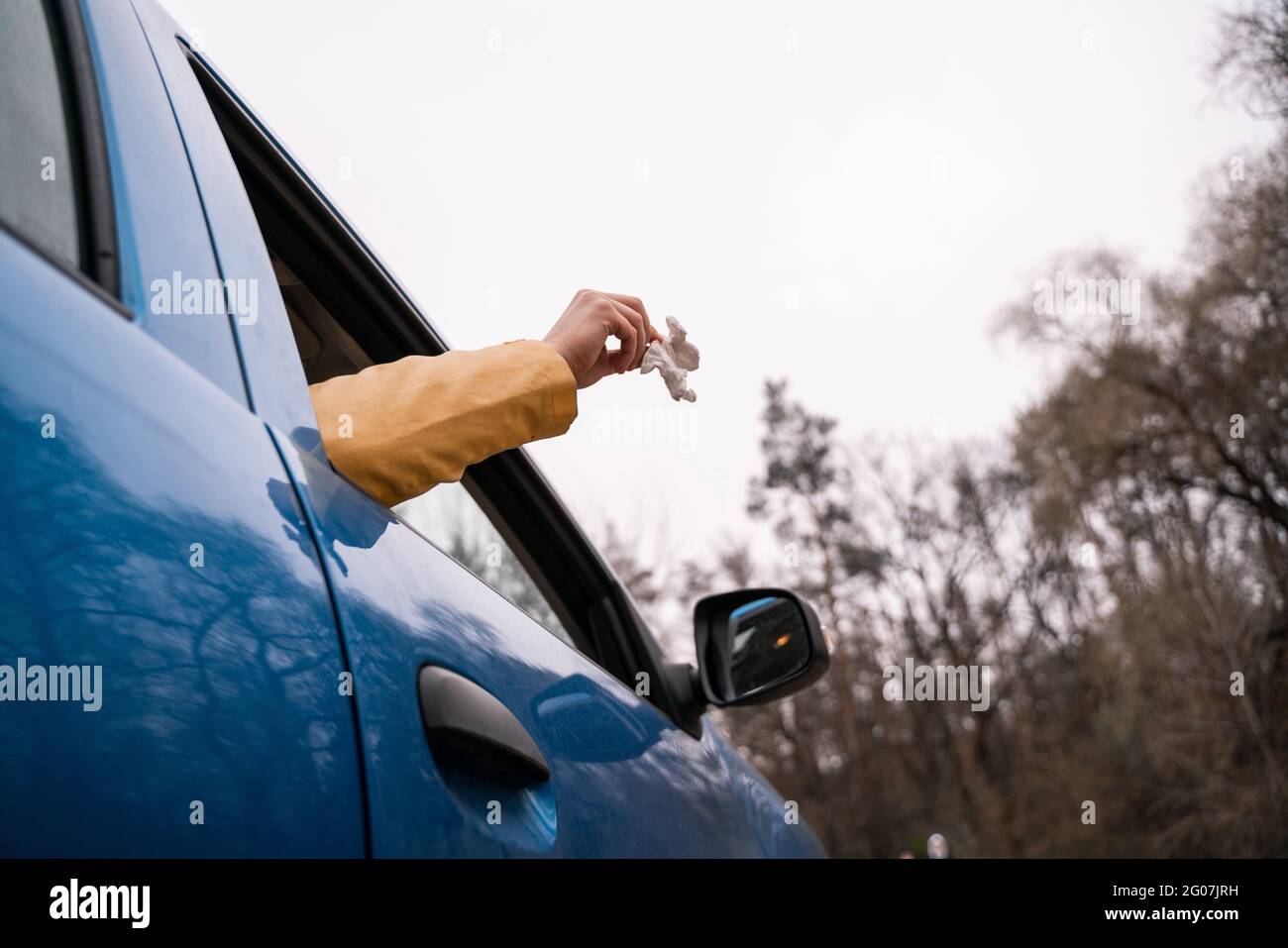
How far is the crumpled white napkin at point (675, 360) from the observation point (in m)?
1.75

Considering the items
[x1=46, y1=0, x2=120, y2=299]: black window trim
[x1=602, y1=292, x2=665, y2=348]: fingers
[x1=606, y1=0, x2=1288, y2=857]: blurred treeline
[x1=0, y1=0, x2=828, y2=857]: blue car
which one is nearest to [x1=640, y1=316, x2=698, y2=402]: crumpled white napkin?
[x1=602, y1=292, x2=665, y2=348]: fingers

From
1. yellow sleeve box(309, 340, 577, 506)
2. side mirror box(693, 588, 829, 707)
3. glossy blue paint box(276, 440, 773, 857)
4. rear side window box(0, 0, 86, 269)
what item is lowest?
glossy blue paint box(276, 440, 773, 857)

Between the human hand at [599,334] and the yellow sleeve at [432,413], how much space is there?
0.11 m

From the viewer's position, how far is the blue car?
0.69 meters

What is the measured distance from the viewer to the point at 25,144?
0.95 metres

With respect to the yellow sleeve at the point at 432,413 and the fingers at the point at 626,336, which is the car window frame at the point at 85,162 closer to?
the yellow sleeve at the point at 432,413

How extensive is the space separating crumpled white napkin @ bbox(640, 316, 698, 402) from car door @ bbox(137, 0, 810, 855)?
0.31m

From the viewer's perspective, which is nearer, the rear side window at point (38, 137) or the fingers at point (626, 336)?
the rear side window at point (38, 137)

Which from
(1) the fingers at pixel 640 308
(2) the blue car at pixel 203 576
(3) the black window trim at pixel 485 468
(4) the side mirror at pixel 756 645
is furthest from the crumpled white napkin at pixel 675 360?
(4) the side mirror at pixel 756 645

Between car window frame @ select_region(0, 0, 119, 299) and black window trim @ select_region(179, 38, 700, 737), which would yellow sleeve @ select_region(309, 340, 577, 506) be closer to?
car window frame @ select_region(0, 0, 119, 299)

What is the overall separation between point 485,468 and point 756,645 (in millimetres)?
689
